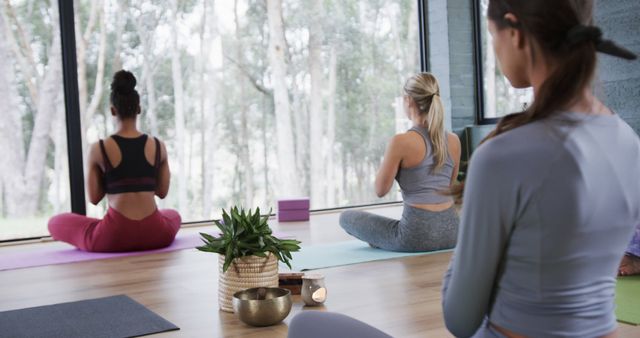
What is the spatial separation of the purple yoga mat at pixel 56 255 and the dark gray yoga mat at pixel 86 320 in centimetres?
107

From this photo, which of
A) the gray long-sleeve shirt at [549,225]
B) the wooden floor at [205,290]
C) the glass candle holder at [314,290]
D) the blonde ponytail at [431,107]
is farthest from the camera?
the blonde ponytail at [431,107]

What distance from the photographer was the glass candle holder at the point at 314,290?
253 centimetres

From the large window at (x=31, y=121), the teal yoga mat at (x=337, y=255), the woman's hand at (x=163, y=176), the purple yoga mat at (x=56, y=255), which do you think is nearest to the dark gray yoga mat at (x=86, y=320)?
the teal yoga mat at (x=337, y=255)

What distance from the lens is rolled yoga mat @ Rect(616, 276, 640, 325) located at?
87.0 inches

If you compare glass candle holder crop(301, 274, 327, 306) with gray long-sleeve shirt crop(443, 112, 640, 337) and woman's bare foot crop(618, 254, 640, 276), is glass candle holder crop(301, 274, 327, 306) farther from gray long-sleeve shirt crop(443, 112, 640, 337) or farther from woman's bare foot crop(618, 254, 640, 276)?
gray long-sleeve shirt crop(443, 112, 640, 337)

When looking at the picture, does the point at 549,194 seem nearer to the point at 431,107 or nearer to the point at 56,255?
the point at 431,107

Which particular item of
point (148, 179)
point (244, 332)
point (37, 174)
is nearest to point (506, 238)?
point (244, 332)

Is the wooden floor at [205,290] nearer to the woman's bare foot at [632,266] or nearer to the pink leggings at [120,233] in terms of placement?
the pink leggings at [120,233]

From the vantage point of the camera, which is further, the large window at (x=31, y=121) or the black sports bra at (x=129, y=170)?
the large window at (x=31, y=121)

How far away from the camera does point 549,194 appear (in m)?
0.91

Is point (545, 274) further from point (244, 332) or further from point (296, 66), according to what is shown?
point (296, 66)

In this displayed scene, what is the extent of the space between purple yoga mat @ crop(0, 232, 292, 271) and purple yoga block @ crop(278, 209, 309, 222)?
0.93 meters

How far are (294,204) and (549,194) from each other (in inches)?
169

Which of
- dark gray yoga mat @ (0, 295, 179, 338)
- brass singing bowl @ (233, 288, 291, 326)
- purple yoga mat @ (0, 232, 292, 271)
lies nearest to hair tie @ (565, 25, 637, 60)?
→ brass singing bowl @ (233, 288, 291, 326)
